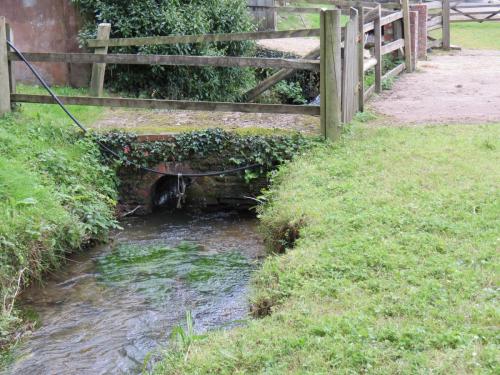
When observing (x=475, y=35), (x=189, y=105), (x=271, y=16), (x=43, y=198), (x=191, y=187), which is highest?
(x=271, y=16)

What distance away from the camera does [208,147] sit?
386 inches

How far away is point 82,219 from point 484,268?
14.8 feet

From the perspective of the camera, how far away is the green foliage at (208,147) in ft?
31.7

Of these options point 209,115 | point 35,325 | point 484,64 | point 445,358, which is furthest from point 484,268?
point 484,64

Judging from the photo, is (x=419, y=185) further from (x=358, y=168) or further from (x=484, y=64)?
(x=484, y=64)

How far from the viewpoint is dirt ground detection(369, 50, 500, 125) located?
11055mm

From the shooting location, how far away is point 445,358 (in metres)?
4.22

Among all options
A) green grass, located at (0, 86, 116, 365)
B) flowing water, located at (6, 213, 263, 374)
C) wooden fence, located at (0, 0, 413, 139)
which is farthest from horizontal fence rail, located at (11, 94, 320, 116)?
flowing water, located at (6, 213, 263, 374)

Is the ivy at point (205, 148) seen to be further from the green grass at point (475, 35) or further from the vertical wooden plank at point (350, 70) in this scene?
the green grass at point (475, 35)

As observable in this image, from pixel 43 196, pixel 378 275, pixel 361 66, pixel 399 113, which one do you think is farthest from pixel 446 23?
pixel 378 275

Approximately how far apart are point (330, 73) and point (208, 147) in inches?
72.2

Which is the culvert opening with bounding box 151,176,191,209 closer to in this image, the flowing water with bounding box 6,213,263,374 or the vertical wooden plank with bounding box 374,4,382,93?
the flowing water with bounding box 6,213,263,374

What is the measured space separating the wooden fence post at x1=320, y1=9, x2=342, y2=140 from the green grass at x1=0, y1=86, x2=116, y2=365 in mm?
2853

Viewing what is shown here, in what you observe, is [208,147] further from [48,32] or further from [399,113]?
[48,32]
